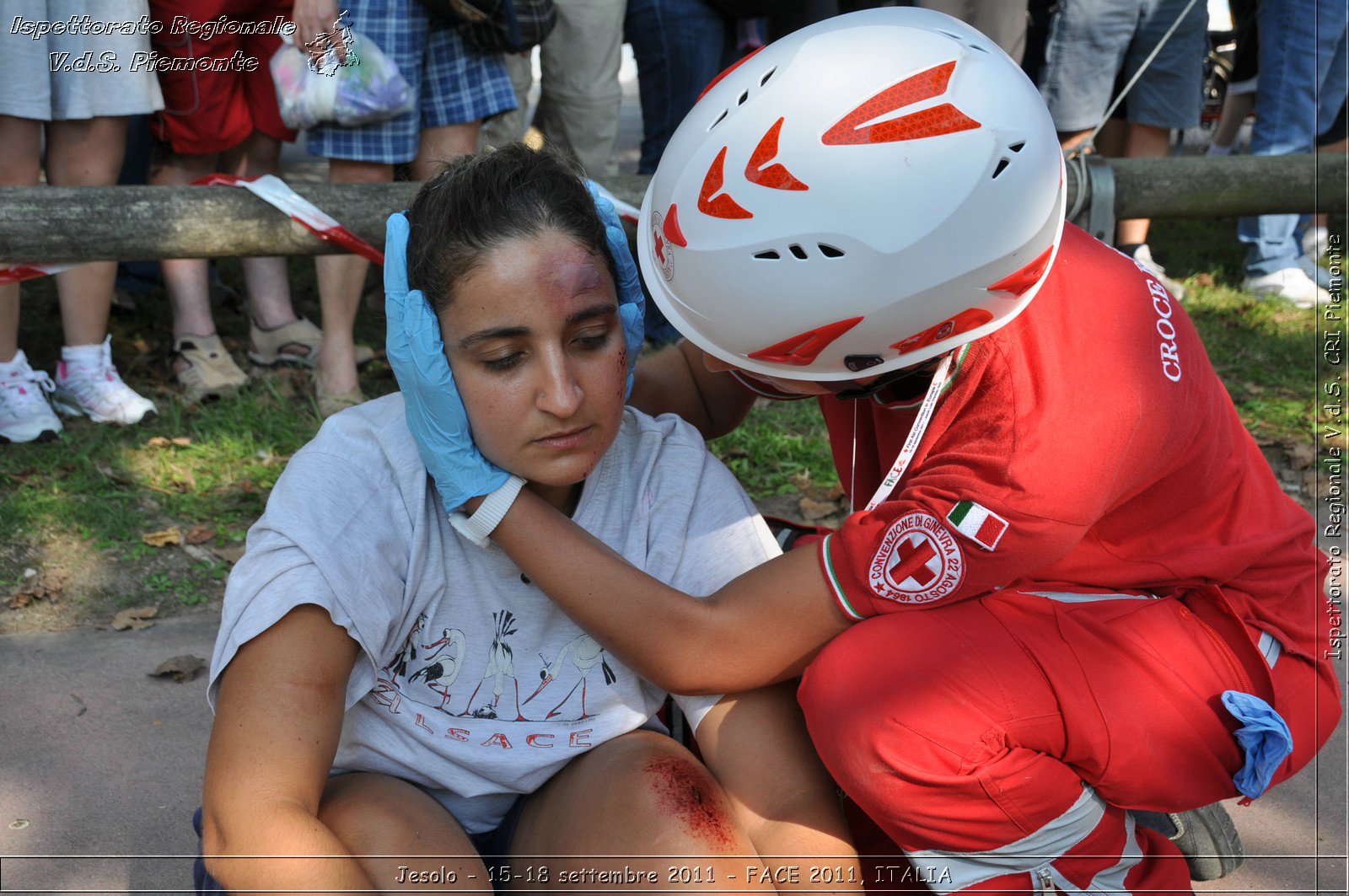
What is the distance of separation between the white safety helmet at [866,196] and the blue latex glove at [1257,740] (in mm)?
802

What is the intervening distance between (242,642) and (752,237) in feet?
3.34

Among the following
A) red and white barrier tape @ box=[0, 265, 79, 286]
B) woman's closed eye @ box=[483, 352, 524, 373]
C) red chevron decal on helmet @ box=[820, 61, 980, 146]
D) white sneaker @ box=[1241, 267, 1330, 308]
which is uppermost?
red chevron decal on helmet @ box=[820, 61, 980, 146]

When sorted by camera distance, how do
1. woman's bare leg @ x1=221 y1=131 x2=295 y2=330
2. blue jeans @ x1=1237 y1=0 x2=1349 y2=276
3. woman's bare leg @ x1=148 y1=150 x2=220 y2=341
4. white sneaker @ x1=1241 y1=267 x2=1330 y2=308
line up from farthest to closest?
white sneaker @ x1=1241 y1=267 x2=1330 y2=308, blue jeans @ x1=1237 y1=0 x2=1349 y2=276, woman's bare leg @ x1=221 y1=131 x2=295 y2=330, woman's bare leg @ x1=148 y1=150 x2=220 y2=341

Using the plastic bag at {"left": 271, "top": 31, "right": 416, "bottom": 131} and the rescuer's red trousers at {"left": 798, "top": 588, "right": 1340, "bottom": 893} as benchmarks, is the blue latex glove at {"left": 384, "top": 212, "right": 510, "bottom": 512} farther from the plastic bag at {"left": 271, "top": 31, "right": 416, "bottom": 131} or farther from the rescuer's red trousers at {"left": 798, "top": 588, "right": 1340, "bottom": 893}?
the plastic bag at {"left": 271, "top": 31, "right": 416, "bottom": 131}

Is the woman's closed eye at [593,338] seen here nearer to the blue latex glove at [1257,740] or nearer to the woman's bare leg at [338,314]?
the blue latex glove at [1257,740]

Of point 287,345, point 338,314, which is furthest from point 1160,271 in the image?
point 287,345

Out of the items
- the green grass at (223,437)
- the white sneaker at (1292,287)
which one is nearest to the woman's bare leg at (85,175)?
the green grass at (223,437)

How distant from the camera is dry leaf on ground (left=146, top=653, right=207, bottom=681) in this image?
2939 millimetres

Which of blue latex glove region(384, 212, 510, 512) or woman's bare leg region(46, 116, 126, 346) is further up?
blue latex glove region(384, 212, 510, 512)

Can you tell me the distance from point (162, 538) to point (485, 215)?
1983mm

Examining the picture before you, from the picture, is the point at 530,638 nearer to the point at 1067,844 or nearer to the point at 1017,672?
the point at 1017,672

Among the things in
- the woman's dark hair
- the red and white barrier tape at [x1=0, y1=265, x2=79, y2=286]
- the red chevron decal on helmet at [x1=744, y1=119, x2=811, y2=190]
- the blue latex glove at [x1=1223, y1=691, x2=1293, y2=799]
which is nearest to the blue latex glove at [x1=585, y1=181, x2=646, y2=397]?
the woman's dark hair

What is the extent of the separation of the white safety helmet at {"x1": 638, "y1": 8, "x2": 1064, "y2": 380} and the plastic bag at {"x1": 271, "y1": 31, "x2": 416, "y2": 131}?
199 cm

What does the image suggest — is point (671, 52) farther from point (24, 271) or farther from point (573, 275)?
point (573, 275)
